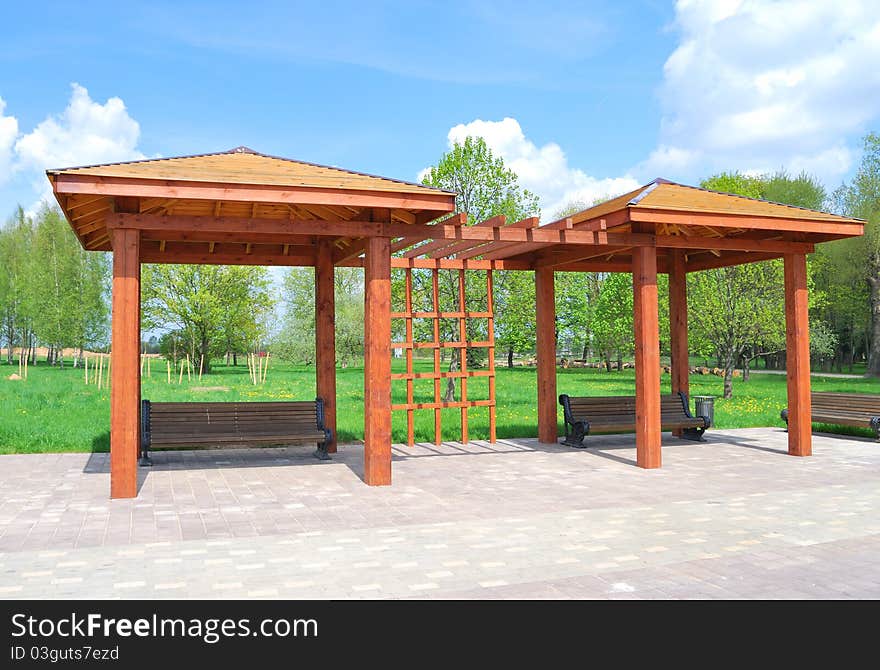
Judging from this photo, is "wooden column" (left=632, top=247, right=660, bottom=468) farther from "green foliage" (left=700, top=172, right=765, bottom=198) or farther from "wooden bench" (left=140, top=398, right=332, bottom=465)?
"green foliage" (left=700, top=172, right=765, bottom=198)

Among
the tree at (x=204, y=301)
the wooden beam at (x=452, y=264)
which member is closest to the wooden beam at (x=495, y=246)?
the wooden beam at (x=452, y=264)

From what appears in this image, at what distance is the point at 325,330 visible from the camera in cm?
1128

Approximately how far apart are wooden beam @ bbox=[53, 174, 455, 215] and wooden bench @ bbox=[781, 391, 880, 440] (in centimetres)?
824

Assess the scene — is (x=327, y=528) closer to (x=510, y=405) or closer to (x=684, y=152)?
(x=510, y=405)

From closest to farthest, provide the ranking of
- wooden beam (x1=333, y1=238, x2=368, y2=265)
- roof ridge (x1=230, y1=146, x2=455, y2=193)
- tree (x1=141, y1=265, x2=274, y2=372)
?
1. roof ridge (x1=230, y1=146, x2=455, y2=193)
2. wooden beam (x1=333, y1=238, x2=368, y2=265)
3. tree (x1=141, y1=265, x2=274, y2=372)

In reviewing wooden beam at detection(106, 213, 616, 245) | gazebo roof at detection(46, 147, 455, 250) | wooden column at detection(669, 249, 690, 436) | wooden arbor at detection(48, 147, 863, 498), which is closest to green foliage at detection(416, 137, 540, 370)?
wooden arbor at detection(48, 147, 863, 498)

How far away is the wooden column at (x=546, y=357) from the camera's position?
12.7 meters

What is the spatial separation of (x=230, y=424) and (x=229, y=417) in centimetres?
12

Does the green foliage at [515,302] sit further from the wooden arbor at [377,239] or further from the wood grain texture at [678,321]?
the wood grain texture at [678,321]

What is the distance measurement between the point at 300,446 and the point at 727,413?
414 inches

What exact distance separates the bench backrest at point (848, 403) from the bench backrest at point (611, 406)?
3.18 metres

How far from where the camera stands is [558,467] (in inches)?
396

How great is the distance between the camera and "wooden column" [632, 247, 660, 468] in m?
9.93
